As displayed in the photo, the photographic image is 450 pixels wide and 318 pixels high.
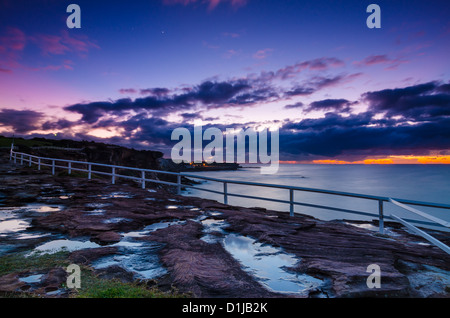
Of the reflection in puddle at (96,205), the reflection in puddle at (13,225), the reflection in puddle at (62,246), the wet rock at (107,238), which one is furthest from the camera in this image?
the reflection in puddle at (96,205)

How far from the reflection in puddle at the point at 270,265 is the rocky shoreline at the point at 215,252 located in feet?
0.06

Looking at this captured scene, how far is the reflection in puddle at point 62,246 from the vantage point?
494cm

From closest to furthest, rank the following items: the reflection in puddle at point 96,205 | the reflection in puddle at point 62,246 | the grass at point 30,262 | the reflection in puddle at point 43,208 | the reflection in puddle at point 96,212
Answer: the grass at point 30,262
the reflection in puddle at point 62,246
the reflection in puddle at point 96,212
the reflection in puddle at point 43,208
the reflection in puddle at point 96,205

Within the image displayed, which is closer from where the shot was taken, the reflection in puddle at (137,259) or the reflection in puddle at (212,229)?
the reflection in puddle at (137,259)

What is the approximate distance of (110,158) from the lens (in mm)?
92125

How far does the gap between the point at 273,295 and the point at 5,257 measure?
4617mm

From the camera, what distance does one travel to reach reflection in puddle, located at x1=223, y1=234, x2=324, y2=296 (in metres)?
3.65

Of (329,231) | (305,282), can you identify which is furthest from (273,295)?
(329,231)

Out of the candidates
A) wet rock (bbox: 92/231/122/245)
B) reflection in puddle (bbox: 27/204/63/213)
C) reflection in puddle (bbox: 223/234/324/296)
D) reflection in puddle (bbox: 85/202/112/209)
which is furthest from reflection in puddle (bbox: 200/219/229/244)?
reflection in puddle (bbox: 27/204/63/213)

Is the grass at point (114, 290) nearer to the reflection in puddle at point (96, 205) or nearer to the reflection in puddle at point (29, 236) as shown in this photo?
the reflection in puddle at point (29, 236)

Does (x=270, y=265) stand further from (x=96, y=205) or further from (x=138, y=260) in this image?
(x=96, y=205)

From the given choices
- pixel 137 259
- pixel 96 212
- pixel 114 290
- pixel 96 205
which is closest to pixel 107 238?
pixel 137 259

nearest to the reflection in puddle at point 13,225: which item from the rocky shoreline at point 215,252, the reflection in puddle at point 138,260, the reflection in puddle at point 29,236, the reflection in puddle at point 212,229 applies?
the rocky shoreline at point 215,252

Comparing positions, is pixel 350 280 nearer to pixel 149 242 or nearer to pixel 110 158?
pixel 149 242
